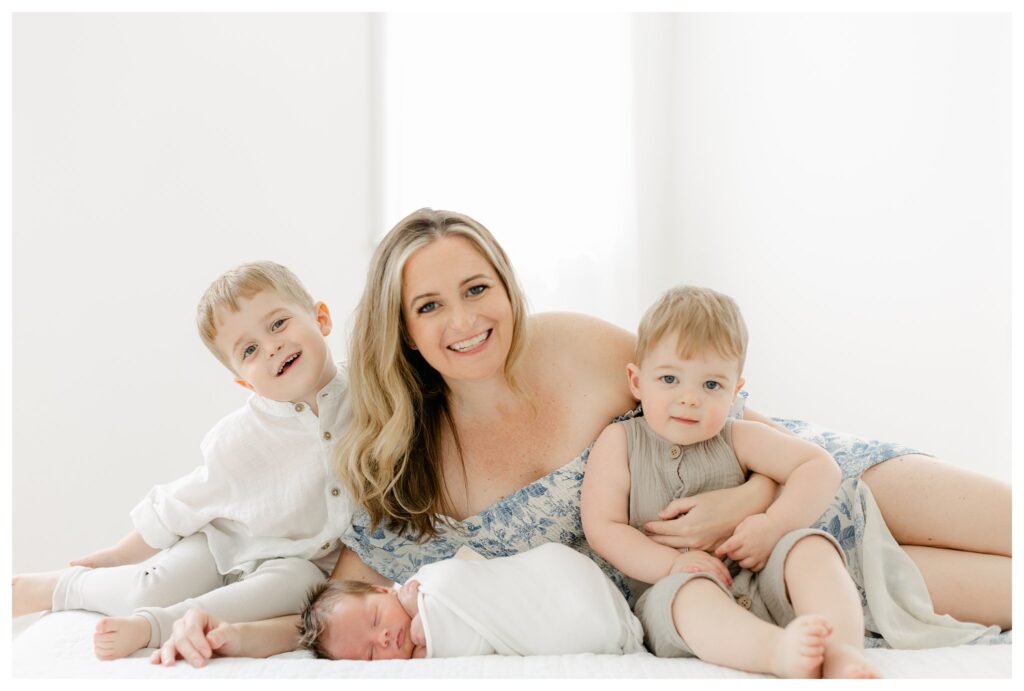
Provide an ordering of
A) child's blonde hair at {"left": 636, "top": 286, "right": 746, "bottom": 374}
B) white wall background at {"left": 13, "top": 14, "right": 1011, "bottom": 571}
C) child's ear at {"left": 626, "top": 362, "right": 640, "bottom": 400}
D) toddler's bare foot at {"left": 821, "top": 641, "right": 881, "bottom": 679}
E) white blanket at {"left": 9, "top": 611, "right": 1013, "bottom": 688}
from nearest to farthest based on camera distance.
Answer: toddler's bare foot at {"left": 821, "top": 641, "right": 881, "bottom": 679} → white blanket at {"left": 9, "top": 611, "right": 1013, "bottom": 688} → child's blonde hair at {"left": 636, "top": 286, "right": 746, "bottom": 374} → child's ear at {"left": 626, "top": 362, "right": 640, "bottom": 400} → white wall background at {"left": 13, "top": 14, "right": 1011, "bottom": 571}

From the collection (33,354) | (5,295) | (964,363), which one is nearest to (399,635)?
(5,295)

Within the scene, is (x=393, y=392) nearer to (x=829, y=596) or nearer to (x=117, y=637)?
(x=117, y=637)

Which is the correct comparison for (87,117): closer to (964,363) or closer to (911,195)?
(911,195)

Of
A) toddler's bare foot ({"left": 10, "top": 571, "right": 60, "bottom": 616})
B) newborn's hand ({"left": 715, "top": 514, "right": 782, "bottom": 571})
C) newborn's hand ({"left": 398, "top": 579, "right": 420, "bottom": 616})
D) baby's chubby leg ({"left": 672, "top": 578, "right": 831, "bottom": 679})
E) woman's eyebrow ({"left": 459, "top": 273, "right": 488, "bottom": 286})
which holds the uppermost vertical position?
woman's eyebrow ({"left": 459, "top": 273, "right": 488, "bottom": 286})

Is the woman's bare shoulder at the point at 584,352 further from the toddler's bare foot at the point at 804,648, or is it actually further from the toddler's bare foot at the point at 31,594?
the toddler's bare foot at the point at 31,594

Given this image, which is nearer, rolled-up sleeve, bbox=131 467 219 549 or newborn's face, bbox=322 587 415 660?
newborn's face, bbox=322 587 415 660

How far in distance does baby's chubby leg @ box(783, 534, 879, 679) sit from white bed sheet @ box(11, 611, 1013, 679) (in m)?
0.08

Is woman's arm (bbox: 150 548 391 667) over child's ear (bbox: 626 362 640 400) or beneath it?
beneath

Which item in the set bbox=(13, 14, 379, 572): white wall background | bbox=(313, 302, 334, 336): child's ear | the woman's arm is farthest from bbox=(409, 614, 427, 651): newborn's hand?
bbox=(13, 14, 379, 572): white wall background

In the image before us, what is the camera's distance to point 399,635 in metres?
1.54

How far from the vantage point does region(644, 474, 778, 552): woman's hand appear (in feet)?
5.25

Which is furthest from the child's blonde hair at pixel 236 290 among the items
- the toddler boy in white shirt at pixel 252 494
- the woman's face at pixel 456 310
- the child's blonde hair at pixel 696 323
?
the child's blonde hair at pixel 696 323

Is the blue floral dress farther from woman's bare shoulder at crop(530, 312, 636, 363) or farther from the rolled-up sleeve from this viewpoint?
the rolled-up sleeve

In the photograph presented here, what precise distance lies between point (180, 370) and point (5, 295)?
5.82 ft
